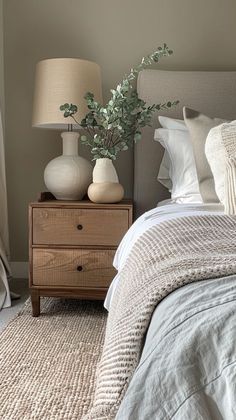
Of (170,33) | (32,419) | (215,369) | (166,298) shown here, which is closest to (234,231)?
(166,298)

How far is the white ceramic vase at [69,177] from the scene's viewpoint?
2.54 m

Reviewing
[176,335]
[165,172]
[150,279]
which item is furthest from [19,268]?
[176,335]

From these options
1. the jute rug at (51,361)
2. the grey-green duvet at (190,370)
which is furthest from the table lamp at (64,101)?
the grey-green duvet at (190,370)

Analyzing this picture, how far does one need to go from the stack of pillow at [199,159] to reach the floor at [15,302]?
0.94m

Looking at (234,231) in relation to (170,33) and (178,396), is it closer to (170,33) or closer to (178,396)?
(178,396)

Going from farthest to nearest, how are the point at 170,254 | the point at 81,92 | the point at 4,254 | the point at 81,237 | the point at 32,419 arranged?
the point at 4,254, the point at 81,92, the point at 81,237, the point at 32,419, the point at 170,254

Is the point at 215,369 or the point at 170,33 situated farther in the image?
the point at 170,33

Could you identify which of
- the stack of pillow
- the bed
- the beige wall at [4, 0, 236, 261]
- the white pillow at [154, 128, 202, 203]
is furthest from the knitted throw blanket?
the beige wall at [4, 0, 236, 261]

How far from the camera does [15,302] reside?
8.85 feet

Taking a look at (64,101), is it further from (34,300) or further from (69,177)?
(34,300)

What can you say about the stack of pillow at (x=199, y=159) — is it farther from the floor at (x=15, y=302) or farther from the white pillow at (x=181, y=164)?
the floor at (x=15, y=302)

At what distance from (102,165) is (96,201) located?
0.18 m

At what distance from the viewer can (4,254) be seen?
2758mm

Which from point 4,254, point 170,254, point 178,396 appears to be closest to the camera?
point 178,396
